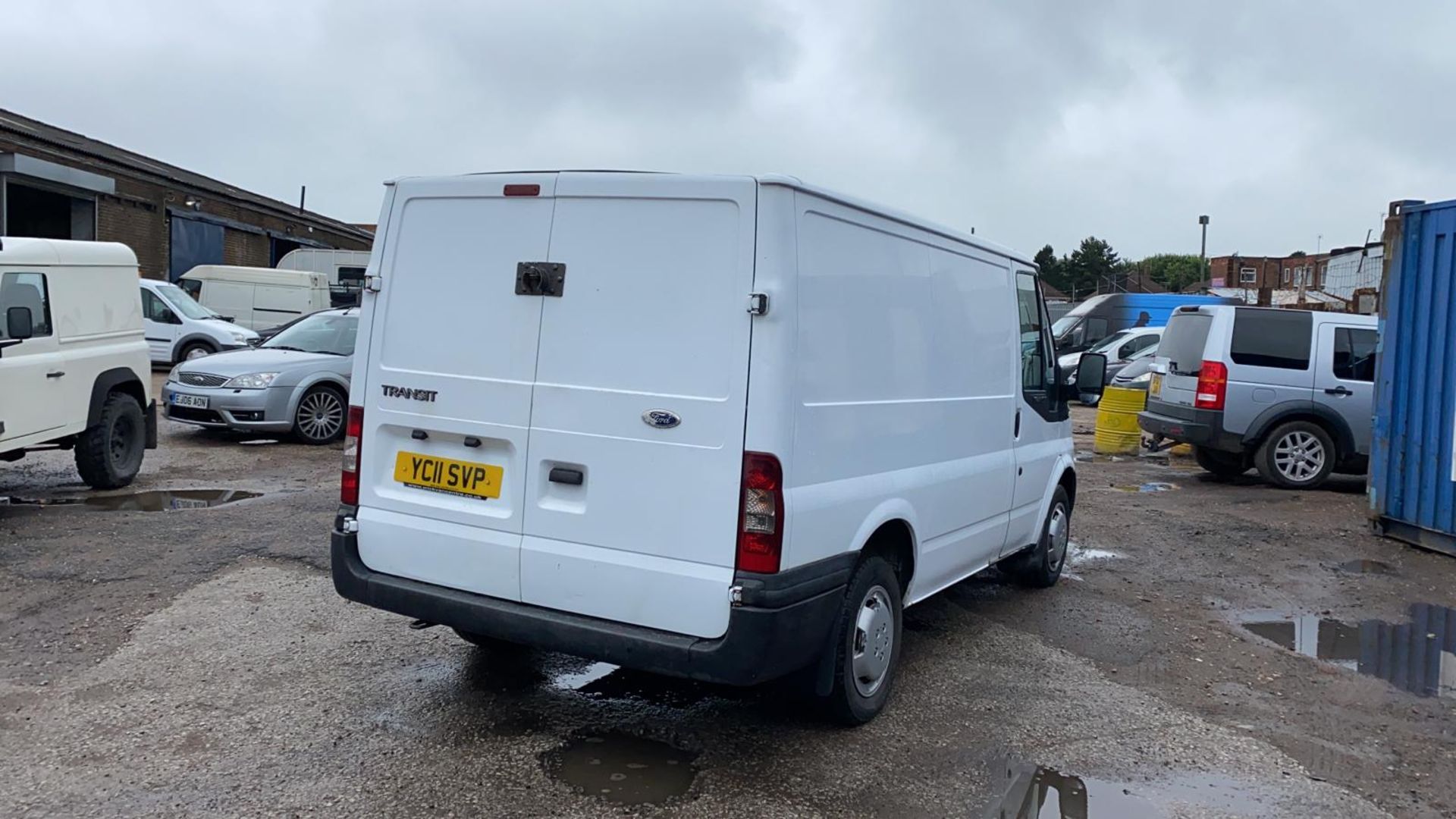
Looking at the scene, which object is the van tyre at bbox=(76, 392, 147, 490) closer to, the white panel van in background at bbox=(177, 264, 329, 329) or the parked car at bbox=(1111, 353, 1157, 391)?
the parked car at bbox=(1111, 353, 1157, 391)

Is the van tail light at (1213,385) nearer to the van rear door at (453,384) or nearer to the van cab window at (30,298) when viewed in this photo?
the van rear door at (453,384)

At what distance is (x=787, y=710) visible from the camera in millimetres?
4746

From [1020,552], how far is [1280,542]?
11.1 feet

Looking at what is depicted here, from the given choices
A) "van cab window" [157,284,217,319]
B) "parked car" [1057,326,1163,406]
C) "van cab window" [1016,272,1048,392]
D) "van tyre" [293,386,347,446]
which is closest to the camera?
"van cab window" [1016,272,1048,392]

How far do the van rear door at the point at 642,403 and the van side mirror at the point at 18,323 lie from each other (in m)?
5.48

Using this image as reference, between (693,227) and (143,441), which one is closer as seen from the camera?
(693,227)

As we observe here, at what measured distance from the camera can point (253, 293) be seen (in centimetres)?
2467

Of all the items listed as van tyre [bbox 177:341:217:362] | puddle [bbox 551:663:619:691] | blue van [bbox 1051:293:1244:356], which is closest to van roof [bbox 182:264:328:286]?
van tyre [bbox 177:341:217:362]

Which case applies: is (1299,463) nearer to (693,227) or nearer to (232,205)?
(693,227)

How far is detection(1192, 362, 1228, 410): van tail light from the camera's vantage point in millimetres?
11141

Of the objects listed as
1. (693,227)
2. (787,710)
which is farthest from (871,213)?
(787,710)

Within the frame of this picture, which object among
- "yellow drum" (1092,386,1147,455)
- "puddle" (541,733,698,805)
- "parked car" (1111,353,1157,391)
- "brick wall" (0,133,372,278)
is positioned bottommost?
"puddle" (541,733,698,805)

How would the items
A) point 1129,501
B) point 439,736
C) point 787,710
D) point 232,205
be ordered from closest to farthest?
point 439,736
point 787,710
point 1129,501
point 232,205

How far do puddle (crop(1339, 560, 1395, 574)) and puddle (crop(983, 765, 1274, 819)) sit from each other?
4574 mm
